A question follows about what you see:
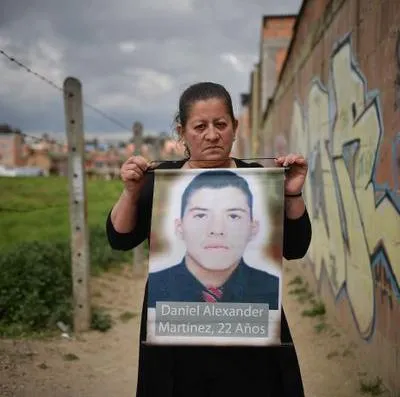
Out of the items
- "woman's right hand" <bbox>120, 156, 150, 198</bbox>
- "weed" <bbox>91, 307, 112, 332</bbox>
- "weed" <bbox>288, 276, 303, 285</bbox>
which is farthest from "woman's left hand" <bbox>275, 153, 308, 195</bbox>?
"weed" <bbox>288, 276, 303, 285</bbox>

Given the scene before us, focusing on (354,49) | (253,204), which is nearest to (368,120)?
(354,49)

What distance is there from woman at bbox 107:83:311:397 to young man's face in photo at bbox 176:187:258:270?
0.19 meters

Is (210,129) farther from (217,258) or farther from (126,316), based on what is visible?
(126,316)

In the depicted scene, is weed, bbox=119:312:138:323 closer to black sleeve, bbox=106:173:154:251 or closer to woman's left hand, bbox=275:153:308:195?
black sleeve, bbox=106:173:154:251

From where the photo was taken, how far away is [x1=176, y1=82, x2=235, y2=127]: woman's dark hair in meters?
1.96

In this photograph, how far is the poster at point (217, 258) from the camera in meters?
1.74

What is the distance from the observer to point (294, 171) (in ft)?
6.07

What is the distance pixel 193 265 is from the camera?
5.87 ft

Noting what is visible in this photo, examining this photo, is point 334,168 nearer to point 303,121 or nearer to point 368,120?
point 368,120

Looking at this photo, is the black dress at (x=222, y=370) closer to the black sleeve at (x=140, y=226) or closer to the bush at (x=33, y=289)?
the black sleeve at (x=140, y=226)

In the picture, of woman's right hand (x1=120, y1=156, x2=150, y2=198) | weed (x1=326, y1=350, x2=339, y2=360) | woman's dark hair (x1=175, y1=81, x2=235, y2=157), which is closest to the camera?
woman's right hand (x1=120, y1=156, x2=150, y2=198)

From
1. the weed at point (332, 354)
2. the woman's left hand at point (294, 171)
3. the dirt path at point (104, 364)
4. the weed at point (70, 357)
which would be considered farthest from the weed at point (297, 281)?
the woman's left hand at point (294, 171)

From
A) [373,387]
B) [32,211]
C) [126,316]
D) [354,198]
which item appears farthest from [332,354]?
[32,211]

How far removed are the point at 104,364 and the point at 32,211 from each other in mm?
2868
